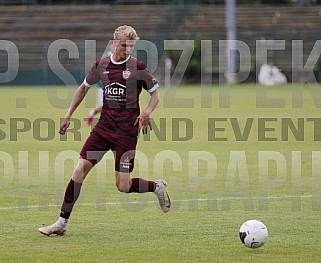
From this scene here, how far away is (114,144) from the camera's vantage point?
9836 mm

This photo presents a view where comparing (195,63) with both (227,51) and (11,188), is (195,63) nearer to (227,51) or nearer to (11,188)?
(227,51)

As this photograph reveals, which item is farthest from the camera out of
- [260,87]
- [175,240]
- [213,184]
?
[260,87]

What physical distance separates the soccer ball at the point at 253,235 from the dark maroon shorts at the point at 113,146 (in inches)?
71.5

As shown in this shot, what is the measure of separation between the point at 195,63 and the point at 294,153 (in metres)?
30.4

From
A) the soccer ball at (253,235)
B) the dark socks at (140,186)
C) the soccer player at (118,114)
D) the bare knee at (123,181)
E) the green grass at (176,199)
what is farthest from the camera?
the dark socks at (140,186)

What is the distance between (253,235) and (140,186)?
197cm

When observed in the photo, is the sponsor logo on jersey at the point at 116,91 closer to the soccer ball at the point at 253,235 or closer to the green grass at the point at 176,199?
the green grass at the point at 176,199

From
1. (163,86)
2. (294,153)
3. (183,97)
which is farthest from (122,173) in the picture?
(163,86)

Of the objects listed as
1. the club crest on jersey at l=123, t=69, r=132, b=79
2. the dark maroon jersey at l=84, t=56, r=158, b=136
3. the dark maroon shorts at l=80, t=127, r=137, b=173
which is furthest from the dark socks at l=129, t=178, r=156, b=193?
the club crest on jersey at l=123, t=69, r=132, b=79

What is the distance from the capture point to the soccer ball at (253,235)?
338 inches

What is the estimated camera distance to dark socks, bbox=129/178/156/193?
33.1 feet

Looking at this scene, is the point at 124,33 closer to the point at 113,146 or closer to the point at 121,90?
the point at 121,90

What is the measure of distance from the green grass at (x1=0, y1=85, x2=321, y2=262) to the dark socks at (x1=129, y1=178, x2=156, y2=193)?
1.32ft

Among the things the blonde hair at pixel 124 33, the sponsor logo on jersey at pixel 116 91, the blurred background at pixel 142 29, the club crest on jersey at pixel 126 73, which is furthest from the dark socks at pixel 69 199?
the blurred background at pixel 142 29
